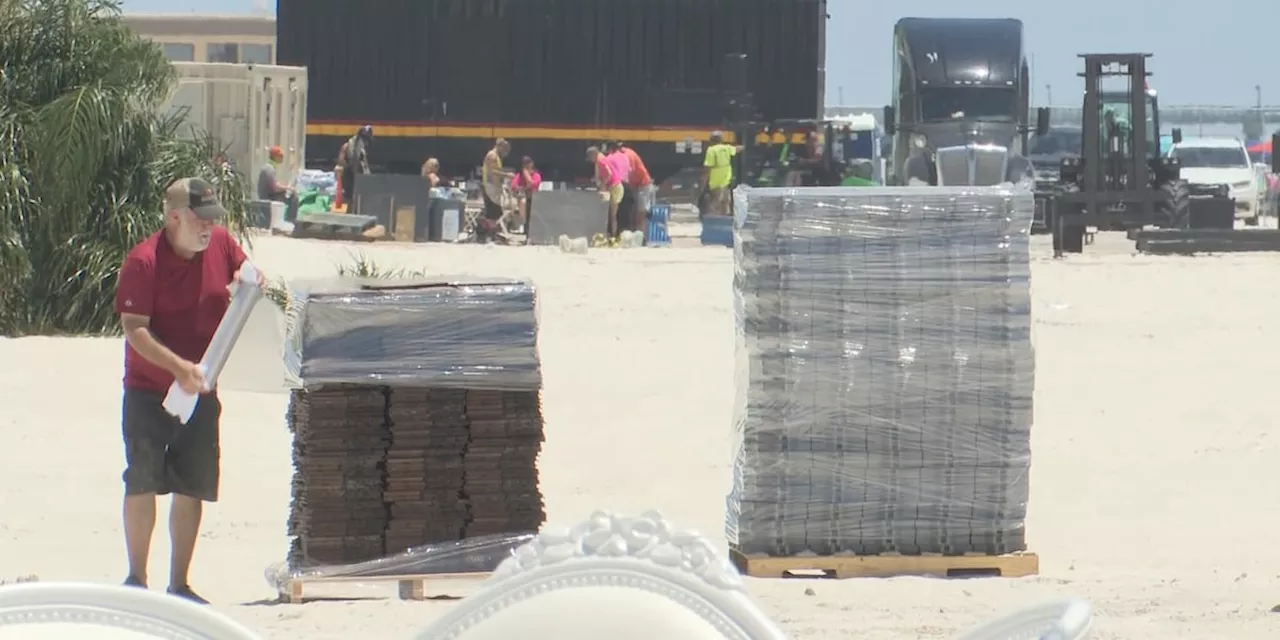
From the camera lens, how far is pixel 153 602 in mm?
3018

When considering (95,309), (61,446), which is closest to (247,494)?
(61,446)

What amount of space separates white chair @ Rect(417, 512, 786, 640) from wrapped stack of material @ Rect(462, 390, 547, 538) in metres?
4.55

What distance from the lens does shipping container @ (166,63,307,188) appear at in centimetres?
2756

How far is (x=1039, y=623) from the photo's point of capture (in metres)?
3.23

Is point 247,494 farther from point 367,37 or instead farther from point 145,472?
point 367,37

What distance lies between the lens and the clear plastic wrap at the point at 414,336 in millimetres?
7598

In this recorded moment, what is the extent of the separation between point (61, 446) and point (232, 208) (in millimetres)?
4282

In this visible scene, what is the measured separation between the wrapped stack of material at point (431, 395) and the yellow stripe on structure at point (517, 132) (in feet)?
96.4

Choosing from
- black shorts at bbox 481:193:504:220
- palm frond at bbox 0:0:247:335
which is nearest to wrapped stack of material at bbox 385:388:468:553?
palm frond at bbox 0:0:247:335

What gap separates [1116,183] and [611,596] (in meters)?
26.7

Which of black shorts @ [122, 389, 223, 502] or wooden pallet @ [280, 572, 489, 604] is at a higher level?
black shorts @ [122, 389, 223, 502]

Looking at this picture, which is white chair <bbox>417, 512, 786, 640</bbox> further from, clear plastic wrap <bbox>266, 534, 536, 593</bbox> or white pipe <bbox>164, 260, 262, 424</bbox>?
clear plastic wrap <bbox>266, 534, 536, 593</bbox>

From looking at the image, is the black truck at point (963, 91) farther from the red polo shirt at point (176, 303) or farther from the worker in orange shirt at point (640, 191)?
the red polo shirt at point (176, 303)

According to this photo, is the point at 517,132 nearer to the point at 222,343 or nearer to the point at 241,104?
the point at 241,104
